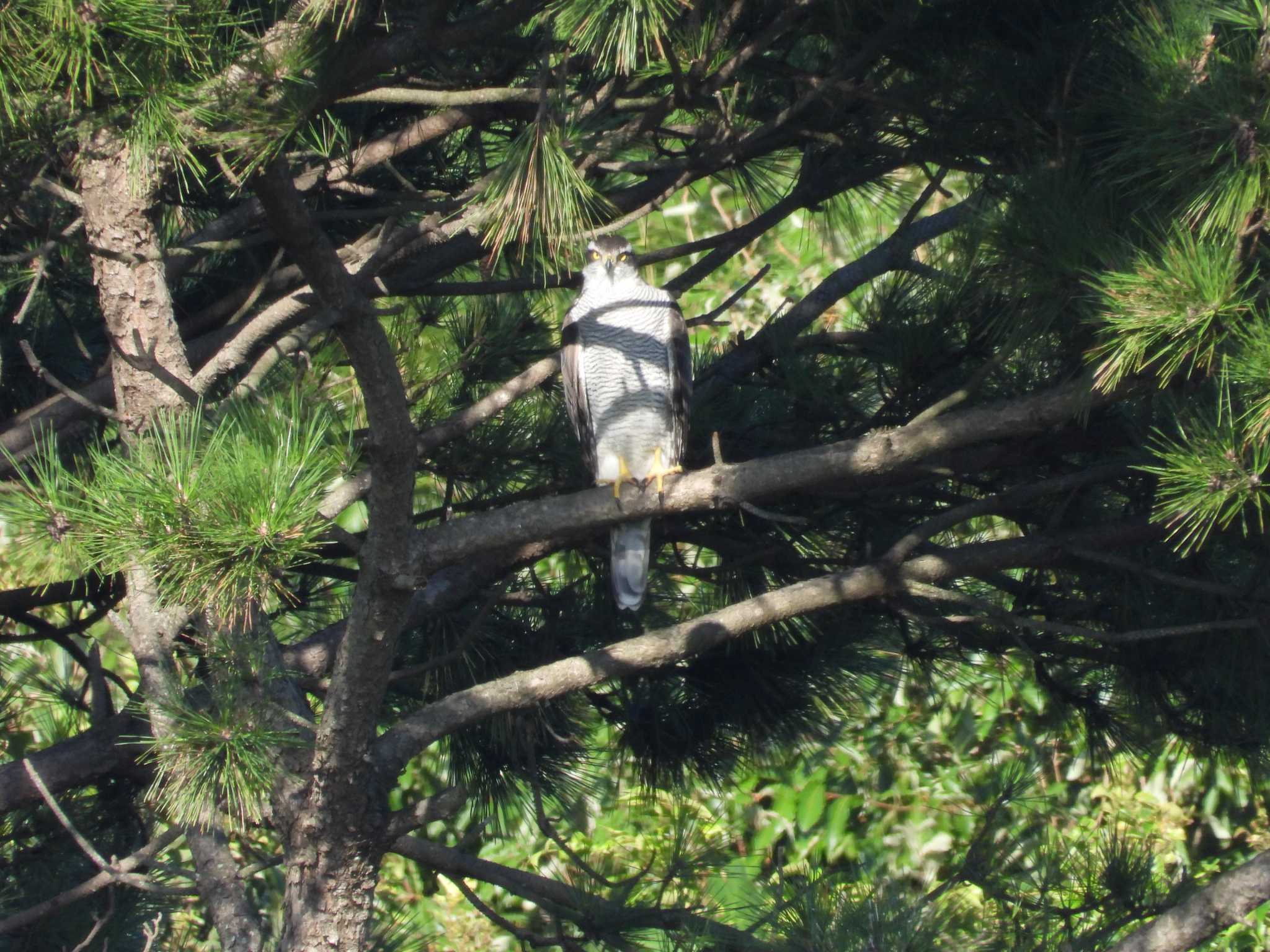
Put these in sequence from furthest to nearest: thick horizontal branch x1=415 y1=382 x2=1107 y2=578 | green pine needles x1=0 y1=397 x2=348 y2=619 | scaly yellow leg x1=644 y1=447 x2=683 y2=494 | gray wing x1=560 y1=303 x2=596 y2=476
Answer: scaly yellow leg x1=644 y1=447 x2=683 y2=494
gray wing x1=560 y1=303 x2=596 y2=476
thick horizontal branch x1=415 y1=382 x2=1107 y2=578
green pine needles x1=0 y1=397 x2=348 y2=619

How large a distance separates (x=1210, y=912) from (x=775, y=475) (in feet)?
3.14

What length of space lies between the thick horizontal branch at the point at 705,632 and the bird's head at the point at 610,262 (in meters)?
1.84

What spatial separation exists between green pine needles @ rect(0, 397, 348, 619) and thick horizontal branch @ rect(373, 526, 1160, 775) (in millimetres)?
645

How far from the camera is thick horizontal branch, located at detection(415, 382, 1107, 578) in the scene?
204 centimetres

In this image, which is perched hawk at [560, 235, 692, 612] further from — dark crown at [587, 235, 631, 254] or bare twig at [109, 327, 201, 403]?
bare twig at [109, 327, 201, 403]

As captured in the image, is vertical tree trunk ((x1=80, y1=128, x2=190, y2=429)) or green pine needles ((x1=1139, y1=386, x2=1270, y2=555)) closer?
green pine needles ((x1=1139, y1=386, x2=1270, y2=555))

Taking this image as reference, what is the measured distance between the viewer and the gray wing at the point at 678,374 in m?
3.59

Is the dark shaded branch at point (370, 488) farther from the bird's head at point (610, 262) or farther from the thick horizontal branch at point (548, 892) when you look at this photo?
the bird's head at point (610, 262)

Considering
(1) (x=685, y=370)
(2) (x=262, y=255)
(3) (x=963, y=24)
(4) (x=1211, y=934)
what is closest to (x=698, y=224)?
(1) (x=685, y=370)

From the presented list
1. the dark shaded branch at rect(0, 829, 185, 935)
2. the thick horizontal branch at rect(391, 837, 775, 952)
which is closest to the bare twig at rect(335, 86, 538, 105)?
the dark shaded branch at rect(0, 829, 185, 935)

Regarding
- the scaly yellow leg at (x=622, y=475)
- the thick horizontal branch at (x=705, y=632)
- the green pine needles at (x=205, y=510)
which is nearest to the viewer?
the green pine needles at (x=205, y=510)

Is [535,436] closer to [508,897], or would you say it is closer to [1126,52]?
[1126,52]

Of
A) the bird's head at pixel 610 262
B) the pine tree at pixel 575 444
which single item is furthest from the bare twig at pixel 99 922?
the bird's head at pixel 610 262

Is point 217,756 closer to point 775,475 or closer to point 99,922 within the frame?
point 99,922
